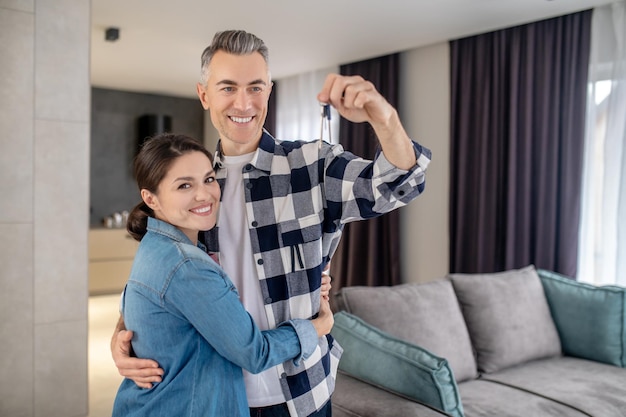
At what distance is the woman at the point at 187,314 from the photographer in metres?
1.17

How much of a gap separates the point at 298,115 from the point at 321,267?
17.0 feet

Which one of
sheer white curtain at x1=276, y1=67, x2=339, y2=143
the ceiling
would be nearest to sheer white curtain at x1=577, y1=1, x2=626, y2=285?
the ceiling

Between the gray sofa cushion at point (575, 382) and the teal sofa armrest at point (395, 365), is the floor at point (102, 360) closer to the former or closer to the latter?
the teal sofa armrest at point (395, 365)

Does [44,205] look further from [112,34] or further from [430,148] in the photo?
[430,148]

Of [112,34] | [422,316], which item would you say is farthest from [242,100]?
[112,34]

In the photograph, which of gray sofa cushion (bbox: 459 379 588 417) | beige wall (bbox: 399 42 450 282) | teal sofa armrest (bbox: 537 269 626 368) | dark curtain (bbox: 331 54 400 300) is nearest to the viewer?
gray sofa cushion (bbox: 459 379 588 417)

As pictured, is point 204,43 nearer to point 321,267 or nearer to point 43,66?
point 43,66

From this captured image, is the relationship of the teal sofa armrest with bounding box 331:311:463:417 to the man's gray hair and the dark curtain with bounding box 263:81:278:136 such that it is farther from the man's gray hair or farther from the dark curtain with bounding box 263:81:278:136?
the dark curtain with bounding box 263:81:278:136

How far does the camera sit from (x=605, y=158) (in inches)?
150

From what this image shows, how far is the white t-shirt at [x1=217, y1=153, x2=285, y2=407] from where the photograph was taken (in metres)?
1.35

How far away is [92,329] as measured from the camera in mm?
5449

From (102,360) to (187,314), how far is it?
3708mm

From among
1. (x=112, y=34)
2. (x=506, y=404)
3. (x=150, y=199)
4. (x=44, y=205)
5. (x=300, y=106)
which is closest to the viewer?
(x=150, y=199)

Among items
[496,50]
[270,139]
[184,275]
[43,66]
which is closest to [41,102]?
[43,66]
